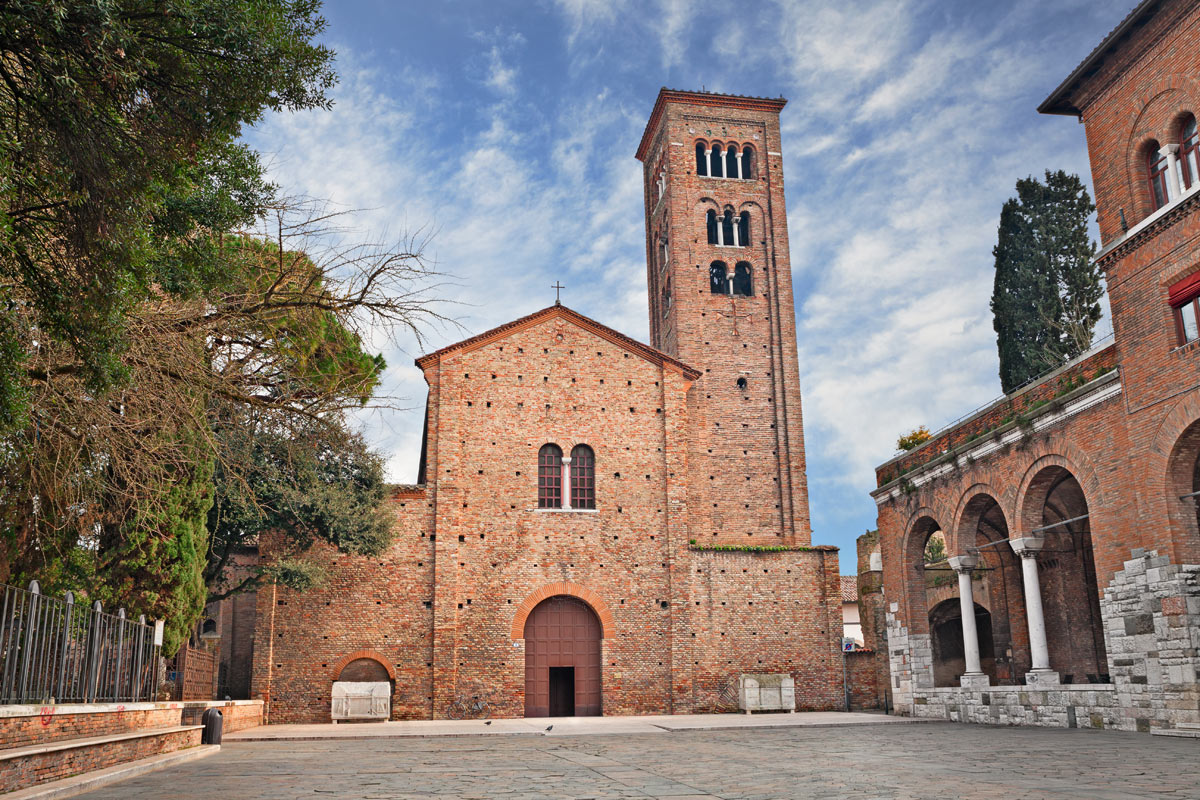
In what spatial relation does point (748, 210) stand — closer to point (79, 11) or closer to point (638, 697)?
point (638, 697)

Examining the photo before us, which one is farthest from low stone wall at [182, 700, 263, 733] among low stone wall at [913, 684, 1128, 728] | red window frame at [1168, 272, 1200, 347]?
red window frame at [1168, 272, 1200, 347]

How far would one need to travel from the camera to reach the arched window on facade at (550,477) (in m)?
23.3

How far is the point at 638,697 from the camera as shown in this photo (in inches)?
875

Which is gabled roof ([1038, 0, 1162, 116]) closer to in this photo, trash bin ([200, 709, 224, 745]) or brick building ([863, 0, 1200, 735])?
brick building ([863, 0, 1200, 735])

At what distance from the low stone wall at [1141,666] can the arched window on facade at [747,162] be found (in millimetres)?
19061

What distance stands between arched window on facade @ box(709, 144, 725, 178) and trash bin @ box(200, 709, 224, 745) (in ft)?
74.0

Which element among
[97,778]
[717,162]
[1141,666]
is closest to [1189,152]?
[1141,666]

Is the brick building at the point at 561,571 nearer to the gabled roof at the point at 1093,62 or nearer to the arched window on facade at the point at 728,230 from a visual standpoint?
the arched window on facade at the point at 728,230

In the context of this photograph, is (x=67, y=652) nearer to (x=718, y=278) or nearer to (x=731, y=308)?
(x=731, y=308)

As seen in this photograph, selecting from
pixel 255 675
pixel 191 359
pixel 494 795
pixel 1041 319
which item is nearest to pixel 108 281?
pixel 191 359

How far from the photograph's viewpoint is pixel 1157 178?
1462cm

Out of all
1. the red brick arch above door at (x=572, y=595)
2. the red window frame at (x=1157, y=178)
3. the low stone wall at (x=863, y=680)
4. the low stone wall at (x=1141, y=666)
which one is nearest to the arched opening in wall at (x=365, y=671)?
the red brick arch above door at (x=572, y=595)

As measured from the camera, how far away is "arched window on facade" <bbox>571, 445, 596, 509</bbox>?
924 inches

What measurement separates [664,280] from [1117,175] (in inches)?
684
